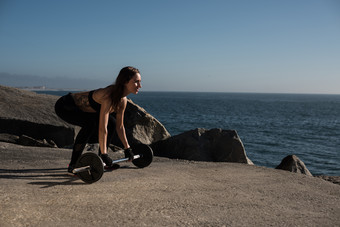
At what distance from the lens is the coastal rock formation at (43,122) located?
23.3 ft

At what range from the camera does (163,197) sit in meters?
3.31

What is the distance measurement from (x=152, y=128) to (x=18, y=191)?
5.04 m

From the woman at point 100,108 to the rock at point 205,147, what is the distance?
7.78ft

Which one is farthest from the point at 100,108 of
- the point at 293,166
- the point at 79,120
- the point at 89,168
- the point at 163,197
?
the point at 293,166

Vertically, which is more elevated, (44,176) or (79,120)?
(79,120)

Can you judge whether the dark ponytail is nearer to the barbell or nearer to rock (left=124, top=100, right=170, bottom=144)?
the barbell

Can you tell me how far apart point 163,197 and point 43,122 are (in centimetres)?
491

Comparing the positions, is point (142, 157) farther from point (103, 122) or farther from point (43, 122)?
point (43, 122)

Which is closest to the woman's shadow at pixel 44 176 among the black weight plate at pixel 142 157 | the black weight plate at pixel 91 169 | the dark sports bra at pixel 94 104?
the black weight plate at pixel 91 169

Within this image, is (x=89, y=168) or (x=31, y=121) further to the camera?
(x=31, y=121)

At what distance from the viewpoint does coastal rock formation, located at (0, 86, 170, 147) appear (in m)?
7.10

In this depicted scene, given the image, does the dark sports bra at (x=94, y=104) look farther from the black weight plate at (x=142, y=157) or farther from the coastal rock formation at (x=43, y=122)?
the coastal rock formation at (x=43, y=122)

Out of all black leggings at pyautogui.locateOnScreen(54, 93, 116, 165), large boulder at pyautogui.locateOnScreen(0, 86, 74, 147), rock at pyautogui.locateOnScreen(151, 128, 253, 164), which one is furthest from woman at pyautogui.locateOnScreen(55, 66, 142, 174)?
large boulder at pyautogui.locateOnScreen(0, 86, 74, 147)

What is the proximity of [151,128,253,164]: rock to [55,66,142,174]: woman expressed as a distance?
2.37 m
